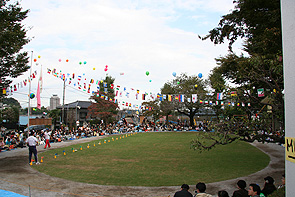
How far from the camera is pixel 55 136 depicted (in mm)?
24156

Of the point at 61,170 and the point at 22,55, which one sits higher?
the point at 22,55

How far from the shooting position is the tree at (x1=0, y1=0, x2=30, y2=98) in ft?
42.6

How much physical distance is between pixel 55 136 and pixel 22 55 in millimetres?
10823

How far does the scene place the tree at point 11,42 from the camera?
13.0m

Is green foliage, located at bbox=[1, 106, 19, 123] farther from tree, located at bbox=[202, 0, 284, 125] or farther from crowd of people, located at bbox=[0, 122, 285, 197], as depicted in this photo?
tree, located at bbox=[202, 0, 284, 125]

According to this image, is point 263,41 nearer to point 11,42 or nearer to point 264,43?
point 264,43

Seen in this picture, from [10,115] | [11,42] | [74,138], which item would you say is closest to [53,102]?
[10,115]

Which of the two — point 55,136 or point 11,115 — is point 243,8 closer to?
point 55,136

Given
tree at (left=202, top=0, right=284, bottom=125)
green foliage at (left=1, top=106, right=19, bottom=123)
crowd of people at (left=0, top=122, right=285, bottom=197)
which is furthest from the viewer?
green foliage at (left=1, top=106, right=19, bottom=123)

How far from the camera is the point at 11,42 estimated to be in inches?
525

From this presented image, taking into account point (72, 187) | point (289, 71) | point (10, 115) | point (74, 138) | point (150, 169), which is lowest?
point (74, 138)

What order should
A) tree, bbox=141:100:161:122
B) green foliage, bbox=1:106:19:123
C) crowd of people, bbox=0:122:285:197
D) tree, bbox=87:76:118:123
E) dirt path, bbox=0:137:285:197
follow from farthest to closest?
tree, bbox=141:100:161:122, green foliage, bbox=1:106:19:123, tree, bbox=87:76:118:123, dirt path, bbox=0:137:285:197, crowd of people, bbox=0:122:285:197

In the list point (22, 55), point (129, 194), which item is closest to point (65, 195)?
point (129, 194)

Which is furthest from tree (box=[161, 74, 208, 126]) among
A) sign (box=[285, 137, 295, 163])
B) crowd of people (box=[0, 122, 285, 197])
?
sign (box=[285, 137, 295, 163])
